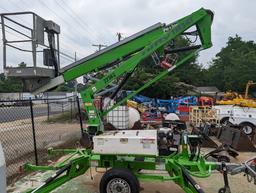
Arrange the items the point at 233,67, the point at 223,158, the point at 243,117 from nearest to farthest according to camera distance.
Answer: the point at 223,158, the point at 243,117, the point at 233,67

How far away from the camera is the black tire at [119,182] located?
541cm

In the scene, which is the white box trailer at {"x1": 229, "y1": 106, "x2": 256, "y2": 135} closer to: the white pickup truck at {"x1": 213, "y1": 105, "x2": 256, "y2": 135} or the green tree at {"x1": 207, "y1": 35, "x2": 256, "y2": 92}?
the white pickup truck at {"x1": 213, "y1": 105, "x2": 256, "y2": 135}

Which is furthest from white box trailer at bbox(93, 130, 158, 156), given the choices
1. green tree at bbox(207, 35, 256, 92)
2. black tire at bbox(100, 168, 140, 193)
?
green tree at bbox(207, 35, 256, 92)

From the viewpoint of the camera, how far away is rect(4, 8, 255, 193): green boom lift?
546 cm

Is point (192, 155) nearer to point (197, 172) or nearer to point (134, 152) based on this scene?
point (197, 172)

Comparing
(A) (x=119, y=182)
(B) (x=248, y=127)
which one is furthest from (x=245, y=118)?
(A) (x=119, y=182)

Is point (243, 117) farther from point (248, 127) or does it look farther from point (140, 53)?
point (140, 53)

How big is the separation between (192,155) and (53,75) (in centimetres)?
333

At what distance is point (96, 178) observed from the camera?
716 cm

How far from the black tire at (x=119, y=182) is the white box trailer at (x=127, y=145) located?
1.11 feet

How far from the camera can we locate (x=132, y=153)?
5516 millimetres

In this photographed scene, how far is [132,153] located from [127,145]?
0.16m

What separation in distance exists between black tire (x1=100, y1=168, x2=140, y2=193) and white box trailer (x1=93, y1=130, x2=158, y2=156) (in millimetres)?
339

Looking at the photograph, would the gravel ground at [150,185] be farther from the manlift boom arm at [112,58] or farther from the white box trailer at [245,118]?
the white box trailer at [245,118]
